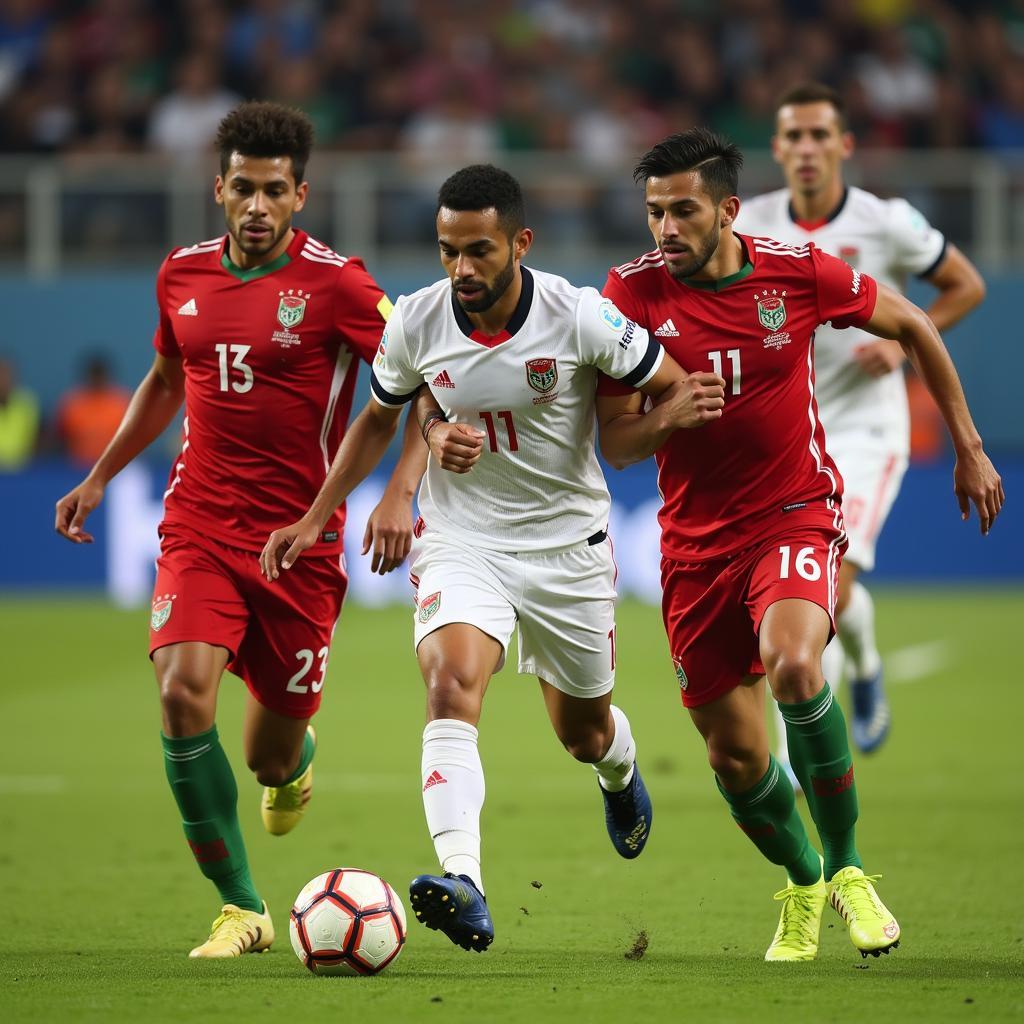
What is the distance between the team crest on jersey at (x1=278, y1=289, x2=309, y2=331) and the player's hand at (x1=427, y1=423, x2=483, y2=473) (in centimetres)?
103

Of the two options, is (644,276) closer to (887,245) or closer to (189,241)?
(887,245)

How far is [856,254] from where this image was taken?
317 inches

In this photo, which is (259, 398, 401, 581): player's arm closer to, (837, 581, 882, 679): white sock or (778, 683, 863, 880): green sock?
(778, 683, 863, 880): green sock

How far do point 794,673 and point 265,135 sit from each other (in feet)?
8.12

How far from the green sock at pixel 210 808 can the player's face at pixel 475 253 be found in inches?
64.5

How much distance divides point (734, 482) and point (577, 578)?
22.4 inches

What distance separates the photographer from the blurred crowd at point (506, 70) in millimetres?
19859

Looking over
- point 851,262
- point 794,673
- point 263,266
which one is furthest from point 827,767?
point 851,262

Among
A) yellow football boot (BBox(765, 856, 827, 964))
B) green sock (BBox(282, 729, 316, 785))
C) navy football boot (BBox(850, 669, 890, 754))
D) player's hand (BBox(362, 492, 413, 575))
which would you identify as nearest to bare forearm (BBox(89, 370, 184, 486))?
green sock (BBox(282, 729, 316, 785))

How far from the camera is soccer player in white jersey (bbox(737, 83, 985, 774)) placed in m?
8.01

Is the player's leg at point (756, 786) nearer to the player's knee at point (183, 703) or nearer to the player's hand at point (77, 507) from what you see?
the player's knee at point (183, 703)

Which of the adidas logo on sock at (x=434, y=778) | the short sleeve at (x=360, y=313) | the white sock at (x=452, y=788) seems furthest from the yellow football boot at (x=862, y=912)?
the short sleeve at (x=360, y=313)

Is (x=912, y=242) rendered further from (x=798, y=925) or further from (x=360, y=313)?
(x=798, y=925)

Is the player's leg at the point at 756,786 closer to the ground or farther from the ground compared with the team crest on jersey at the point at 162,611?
closer to the ground
